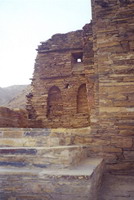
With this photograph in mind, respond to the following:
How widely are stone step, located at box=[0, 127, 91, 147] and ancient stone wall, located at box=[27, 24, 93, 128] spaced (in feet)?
26.0

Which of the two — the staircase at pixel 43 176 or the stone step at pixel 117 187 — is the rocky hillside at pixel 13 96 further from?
the staircase at pixel 43 176

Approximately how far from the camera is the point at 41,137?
3.34 meters

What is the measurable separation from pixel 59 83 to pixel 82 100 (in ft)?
5.61

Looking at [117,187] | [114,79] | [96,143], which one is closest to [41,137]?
[96,143]

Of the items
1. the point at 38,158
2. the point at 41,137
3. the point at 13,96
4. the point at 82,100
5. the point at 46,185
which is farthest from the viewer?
the point at 13,96

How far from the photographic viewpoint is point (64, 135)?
3.58 m

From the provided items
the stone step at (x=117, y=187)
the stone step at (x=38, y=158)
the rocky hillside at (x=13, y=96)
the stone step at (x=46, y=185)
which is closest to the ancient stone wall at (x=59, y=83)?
Answer: the rocky hillside at (x=13, y=96)

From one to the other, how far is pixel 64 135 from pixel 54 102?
923cm

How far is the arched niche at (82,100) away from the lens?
12.1 meters

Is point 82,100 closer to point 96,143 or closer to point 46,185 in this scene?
point 96,143

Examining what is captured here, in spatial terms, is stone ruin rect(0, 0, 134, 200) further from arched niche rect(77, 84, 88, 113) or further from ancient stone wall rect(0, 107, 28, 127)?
arched niche rect(77, 84, 88, 113)

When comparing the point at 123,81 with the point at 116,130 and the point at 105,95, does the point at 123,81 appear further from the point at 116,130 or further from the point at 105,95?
the point at 116,130

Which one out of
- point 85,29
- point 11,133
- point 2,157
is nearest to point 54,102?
point 85,29

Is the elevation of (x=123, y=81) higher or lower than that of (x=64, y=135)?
higher
